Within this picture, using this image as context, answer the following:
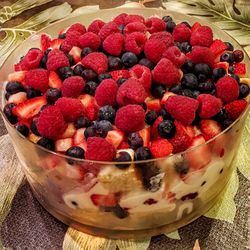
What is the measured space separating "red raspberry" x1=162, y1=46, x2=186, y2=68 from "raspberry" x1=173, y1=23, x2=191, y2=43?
0.09 metres

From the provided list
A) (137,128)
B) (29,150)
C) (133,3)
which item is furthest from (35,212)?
(133,3)

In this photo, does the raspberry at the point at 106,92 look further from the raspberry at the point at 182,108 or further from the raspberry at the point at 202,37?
the raspberry at the point at 202,37

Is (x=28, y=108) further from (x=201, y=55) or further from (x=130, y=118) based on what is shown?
(x=201, y=55)

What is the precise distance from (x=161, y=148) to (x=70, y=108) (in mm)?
170

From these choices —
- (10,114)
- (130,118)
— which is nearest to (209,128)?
(130,118)

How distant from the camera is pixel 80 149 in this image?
28.5 inches

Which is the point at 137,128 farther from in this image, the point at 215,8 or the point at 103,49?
the point at 215,8

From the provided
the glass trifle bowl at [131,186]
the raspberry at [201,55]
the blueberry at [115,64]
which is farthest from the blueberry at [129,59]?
the glass trifle bowl at [131,186]

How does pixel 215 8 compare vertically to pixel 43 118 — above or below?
below

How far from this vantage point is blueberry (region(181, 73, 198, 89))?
0.82 m

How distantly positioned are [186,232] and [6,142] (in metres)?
0.44

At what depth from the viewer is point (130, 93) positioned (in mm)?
763

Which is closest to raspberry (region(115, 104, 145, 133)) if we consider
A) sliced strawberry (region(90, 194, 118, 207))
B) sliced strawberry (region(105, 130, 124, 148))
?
sliced strawberry (region(105, 130, 124, 148))

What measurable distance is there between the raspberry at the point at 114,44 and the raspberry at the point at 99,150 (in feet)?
0.84
